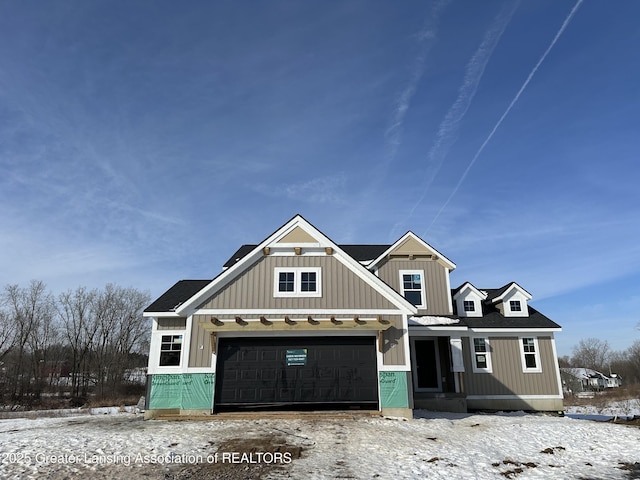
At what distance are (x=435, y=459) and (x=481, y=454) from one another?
4.27ft

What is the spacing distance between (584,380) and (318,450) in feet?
239

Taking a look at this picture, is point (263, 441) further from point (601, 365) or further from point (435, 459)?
point (601, 365)

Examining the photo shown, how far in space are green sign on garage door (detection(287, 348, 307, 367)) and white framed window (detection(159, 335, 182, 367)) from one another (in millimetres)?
3838

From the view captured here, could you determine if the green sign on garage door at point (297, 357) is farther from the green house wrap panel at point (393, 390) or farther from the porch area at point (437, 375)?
the porch area at point (437, 375)

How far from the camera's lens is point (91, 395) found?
125 ft

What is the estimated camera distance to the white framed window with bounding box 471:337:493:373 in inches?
722

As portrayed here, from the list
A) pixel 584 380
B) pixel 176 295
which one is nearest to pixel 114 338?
pixel 176 295

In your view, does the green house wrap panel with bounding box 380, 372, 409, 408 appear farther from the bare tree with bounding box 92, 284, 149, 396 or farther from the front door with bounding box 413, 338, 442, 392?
the bare tree with bounding box 92, 284, 149, 396

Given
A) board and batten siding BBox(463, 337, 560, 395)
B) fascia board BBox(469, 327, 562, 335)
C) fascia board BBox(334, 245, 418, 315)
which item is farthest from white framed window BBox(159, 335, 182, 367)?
fascia board BBox(469, 327, 562, 335)

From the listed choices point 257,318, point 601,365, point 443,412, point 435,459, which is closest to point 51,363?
point 257,318

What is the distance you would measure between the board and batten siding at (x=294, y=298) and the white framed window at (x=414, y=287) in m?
4.71

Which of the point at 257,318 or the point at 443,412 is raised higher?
the point at 257,318

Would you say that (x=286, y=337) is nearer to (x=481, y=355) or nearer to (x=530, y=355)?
(x=481, y=355)

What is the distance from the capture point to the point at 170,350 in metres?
14.4
